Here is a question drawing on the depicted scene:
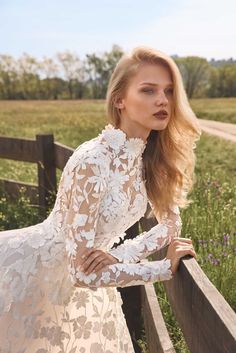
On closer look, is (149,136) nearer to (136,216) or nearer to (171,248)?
(136,216)

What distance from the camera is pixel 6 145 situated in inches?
255

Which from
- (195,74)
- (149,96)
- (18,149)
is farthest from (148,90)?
(195,74)

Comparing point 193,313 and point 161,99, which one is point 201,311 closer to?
point 193,313

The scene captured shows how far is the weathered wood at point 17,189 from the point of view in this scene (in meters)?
6.22

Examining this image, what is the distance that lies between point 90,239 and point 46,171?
380 centimetres

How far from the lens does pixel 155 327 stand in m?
2.54

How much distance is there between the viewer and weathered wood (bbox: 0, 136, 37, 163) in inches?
236

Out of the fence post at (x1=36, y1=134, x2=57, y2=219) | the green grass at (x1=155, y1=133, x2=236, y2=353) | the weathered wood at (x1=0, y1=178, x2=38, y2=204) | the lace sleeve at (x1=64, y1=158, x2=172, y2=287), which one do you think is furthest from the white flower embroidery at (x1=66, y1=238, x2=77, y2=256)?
the weathered wood at (x1=0, y1=178, x2=38, y2=204)

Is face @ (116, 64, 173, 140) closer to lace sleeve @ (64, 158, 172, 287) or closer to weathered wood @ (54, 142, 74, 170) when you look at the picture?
lace sleeve @ (64, 158, 172, 287)

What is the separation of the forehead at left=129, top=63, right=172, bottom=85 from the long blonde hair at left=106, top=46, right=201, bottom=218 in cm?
2

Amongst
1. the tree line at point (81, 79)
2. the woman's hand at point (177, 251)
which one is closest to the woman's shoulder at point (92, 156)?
the woman's hand at point (177, 251)

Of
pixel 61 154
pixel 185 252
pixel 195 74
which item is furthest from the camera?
pixel 195 74

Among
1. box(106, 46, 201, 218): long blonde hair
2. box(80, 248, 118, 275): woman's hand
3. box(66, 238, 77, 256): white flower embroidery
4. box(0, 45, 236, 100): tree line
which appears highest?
box(106, 46, 201, 218): long blonde hair

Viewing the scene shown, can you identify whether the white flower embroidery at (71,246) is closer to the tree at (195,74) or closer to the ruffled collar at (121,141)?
the ruffled collar at (121,141)
